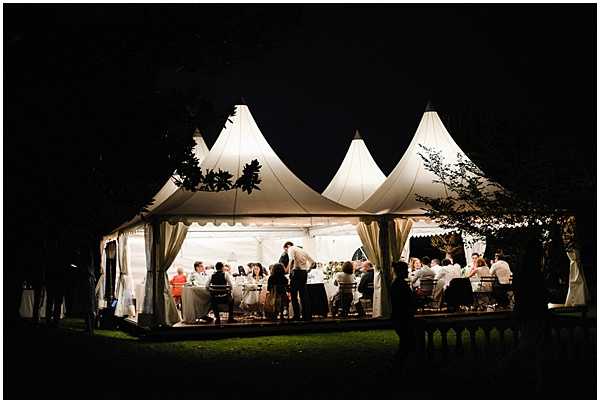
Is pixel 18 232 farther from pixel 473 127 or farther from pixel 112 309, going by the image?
pixel 112 309

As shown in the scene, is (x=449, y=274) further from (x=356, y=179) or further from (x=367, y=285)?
(x=356, y=179)

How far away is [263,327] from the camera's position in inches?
525

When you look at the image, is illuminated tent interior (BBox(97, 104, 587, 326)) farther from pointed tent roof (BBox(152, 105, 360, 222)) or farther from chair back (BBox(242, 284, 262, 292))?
chair back (BBox(242, 284, 262, 292))

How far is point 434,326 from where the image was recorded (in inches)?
329

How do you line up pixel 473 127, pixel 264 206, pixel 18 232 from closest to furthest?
pixel 18 232, pixel 473 127, pixel 264 206

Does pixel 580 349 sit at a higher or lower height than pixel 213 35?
lower

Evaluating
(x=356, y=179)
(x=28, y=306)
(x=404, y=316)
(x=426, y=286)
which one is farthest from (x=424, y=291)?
(x=28, y=306)

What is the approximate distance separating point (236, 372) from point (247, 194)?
5.91m

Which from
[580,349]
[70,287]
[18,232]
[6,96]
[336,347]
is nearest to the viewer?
[6,96]

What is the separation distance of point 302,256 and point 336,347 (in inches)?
140

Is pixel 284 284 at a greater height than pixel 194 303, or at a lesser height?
greater

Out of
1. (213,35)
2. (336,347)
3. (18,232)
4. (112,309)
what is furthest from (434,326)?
(112,309)

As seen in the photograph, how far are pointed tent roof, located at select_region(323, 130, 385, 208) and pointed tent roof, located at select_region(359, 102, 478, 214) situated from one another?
9.67ft

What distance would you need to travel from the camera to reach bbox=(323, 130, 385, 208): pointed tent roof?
19297mm
